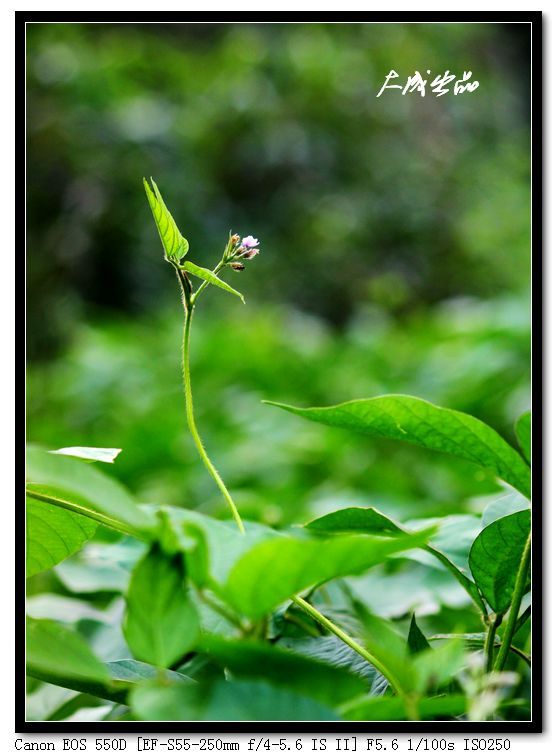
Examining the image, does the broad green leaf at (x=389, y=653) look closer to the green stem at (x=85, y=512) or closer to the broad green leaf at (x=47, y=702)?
the green stem at (x=85, y=512)

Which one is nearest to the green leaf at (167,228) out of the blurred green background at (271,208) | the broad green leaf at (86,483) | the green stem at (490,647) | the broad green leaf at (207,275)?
the broad green leaf at (207,275)

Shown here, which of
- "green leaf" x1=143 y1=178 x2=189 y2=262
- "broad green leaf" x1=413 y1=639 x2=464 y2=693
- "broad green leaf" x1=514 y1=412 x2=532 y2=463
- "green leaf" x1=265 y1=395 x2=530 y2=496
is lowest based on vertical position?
"broad green leaf" x1=413 y1=639 x2=464 y2=693

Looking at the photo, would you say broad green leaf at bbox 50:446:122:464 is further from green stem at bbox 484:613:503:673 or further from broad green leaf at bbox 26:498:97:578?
green stem at bbox 484:613:503:673

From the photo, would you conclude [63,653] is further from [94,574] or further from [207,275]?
[94,574]

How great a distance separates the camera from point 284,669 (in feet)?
0.98

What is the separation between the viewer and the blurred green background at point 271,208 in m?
2.15

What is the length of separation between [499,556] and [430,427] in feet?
0.23

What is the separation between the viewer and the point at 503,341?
1.81m

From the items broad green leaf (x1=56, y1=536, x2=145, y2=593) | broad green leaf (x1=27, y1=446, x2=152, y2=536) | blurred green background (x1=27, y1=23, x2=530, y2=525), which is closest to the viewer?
broad green leaf (x1=27, y1=446, x2=152, y2=536)

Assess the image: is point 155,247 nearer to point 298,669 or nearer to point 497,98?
point 497,98

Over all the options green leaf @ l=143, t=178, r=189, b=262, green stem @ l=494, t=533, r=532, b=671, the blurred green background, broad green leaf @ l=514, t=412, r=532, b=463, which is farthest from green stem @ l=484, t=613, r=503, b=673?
the blurred green background

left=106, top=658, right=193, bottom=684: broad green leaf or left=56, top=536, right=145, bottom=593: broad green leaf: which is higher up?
left=56, top=536, right=145, bottom=593: broad green leaf

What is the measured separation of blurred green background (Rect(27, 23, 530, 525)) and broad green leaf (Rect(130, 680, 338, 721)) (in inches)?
62.6

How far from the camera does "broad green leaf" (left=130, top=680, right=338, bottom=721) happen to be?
0.92 feet
